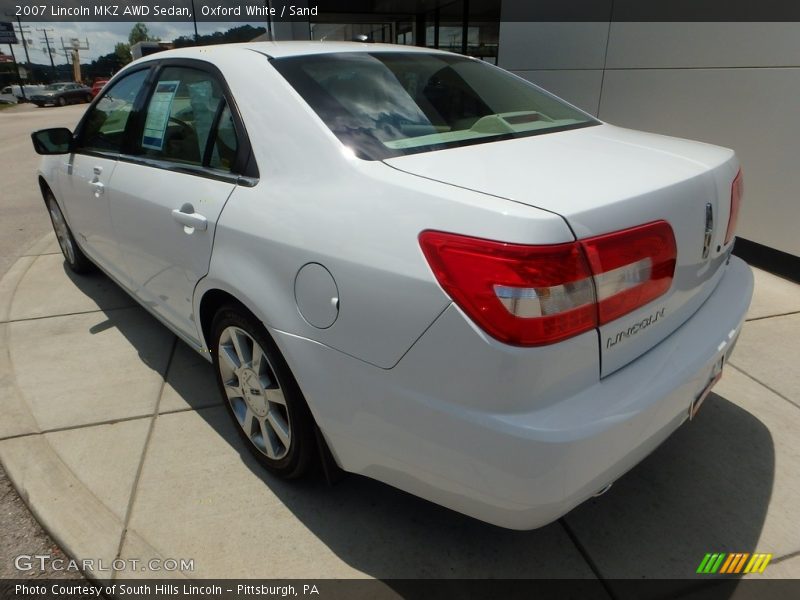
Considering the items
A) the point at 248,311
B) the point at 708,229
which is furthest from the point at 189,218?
the point at 708,229

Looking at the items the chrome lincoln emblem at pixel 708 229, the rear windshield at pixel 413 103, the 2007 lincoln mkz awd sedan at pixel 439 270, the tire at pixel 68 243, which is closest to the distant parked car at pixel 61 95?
the tire at pixel 68 243

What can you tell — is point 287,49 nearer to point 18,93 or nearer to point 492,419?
point 492,419

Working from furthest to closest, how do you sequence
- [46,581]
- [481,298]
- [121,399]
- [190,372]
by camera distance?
[190,372]
[121,399]
[46,581]
[481,298]

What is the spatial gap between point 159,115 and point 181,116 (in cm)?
23

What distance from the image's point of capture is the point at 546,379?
1422 mm

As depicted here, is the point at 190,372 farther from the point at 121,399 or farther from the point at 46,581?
the point at 46,581

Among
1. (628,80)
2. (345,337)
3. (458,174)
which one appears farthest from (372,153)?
(628,80)

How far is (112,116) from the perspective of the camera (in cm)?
330

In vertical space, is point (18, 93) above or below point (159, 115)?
below

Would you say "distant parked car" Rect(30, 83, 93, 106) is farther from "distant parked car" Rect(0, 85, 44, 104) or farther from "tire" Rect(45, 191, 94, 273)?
"tire" Rect(45, 191, 94, 273)

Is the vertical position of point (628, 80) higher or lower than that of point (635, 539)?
higher

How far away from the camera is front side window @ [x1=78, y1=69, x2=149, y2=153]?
121 inches

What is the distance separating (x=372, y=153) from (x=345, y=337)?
58 cm

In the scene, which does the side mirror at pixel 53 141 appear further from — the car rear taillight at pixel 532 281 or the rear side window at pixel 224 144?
the car rear taillight at pixel 532 281
